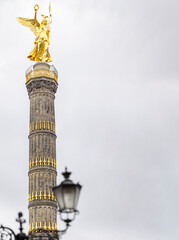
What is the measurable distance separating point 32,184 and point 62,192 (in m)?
32.8

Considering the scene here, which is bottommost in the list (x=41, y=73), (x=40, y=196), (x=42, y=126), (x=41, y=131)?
(x=40, y=196)

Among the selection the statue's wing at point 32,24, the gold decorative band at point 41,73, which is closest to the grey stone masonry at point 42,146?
the gold decorative band at point 41,73

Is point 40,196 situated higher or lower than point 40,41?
lower

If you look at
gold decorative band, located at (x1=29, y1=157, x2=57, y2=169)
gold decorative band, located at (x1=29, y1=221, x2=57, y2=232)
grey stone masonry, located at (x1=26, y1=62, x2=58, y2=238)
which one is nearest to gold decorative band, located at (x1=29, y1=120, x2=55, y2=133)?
grey stone masonry, located at (x1=26, y1=62, x2=58, y2=238)

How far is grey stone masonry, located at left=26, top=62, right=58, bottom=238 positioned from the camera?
38.6m

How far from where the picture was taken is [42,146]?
133 feet

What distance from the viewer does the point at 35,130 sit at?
41344mm

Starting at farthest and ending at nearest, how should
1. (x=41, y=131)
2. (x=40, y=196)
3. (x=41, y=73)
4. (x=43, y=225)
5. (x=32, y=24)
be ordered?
(x=32, y=24)
(x=41, y=73)
(x=41, y=131)
(x=40, y=196)
(x=43, y=225)

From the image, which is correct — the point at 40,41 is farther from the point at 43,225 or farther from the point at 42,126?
the point at 43,225

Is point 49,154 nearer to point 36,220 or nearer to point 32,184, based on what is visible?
point 32,184

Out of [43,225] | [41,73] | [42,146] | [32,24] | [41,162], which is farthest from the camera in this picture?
[32,24]

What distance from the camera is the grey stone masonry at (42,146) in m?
38.6

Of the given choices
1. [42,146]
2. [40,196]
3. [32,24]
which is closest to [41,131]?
[42,146]

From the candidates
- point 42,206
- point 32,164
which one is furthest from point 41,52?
point 42,206
